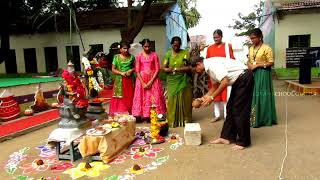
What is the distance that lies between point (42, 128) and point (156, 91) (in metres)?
2.74

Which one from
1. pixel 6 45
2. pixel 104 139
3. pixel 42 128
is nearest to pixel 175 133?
pixel 104 139

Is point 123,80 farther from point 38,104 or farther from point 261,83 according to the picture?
point 38,104

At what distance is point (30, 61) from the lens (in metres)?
24.7

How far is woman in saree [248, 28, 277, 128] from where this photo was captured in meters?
6.12

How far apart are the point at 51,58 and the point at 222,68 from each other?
21663 mm

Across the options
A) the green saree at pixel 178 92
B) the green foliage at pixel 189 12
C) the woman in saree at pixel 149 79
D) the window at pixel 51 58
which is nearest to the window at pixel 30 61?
the window at pixel 51 58

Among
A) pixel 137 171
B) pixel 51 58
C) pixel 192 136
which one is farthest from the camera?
pixel 51 58

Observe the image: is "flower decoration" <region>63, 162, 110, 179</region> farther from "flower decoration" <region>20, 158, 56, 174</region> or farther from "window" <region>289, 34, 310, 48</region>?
"window" <region>289, 34, 310, 48</region>

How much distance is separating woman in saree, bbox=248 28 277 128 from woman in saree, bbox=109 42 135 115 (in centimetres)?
243

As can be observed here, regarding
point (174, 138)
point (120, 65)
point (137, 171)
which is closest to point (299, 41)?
point (120, 65)

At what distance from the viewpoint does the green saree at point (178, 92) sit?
6.46 meters

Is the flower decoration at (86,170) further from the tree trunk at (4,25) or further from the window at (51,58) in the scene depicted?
the window at (51,58)

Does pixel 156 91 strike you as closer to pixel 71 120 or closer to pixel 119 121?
pixel 119 121

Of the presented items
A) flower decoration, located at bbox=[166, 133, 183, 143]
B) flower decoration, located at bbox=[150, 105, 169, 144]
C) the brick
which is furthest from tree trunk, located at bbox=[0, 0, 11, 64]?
the brick
